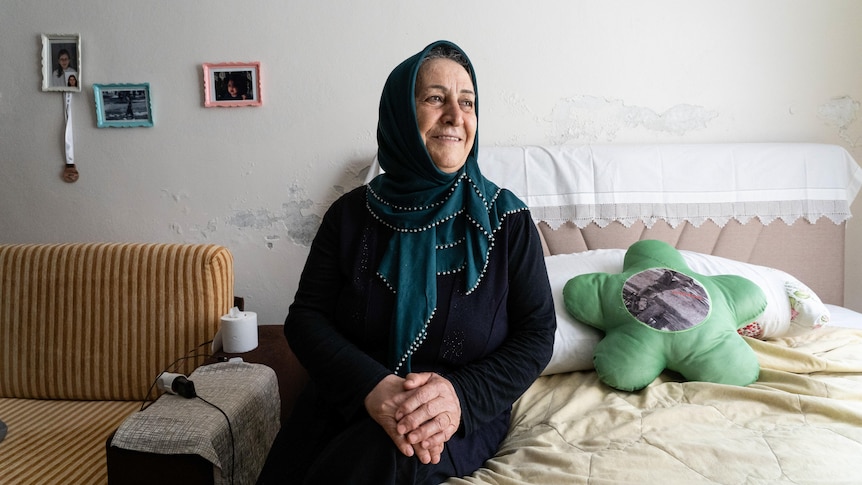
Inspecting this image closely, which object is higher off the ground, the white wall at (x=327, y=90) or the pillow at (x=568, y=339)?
the white wall at (x=327, y=90)

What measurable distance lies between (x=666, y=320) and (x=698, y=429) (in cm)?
33

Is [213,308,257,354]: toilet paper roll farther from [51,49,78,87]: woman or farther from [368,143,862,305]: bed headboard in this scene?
[51,49,78,87]: woman

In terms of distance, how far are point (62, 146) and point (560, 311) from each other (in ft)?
6.71

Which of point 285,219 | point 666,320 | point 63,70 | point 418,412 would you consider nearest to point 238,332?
point 285,219

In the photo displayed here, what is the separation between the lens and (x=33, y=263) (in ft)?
6.32

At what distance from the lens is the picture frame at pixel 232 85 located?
7.30 feet

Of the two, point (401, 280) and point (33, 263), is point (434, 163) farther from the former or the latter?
point (33, 263)

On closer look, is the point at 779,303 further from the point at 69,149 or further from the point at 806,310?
the point at 69,149

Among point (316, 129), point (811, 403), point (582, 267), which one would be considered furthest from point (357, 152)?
point (811, 403)

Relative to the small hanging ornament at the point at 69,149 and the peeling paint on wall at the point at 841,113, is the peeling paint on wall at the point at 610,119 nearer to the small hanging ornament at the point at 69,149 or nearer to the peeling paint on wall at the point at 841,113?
the peeling paint on wall at the point at 841,113

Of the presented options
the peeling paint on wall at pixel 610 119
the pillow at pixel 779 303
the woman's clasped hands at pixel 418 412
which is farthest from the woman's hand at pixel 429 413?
the peeling paint on wall at pixel 610 119

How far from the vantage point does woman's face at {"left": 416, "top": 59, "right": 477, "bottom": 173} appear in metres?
1.30

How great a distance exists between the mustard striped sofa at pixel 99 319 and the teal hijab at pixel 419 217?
91 centimetres

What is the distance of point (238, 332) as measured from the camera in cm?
176
